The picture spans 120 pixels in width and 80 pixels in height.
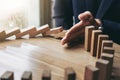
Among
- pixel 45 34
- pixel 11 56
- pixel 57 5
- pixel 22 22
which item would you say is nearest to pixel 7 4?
pixel 22 22

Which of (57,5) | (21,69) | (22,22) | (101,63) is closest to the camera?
(101,63)

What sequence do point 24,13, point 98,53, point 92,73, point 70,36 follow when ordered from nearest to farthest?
point 92,73, point 98,53, point 70,36, point 24,13

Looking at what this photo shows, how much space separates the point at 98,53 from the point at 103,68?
0.55 ft

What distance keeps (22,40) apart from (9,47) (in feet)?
0.24

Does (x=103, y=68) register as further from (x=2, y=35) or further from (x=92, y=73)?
(x=2, y=35)

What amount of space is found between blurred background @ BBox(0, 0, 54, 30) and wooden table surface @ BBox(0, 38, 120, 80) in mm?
365

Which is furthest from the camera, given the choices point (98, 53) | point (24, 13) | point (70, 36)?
point (24, 13)

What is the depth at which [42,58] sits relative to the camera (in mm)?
659

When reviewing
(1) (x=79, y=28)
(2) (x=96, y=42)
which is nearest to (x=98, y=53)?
(2) (x=96, y=42)

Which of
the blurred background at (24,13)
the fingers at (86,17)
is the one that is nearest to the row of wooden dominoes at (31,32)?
the fingers at (86,17)

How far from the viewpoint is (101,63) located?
1.56 ft

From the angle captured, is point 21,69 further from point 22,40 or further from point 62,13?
point 62,13

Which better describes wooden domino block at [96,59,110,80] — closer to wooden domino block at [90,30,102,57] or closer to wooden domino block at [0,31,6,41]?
wooden domino block at [90,30,102,57]

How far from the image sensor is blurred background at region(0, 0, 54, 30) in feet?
3.67
